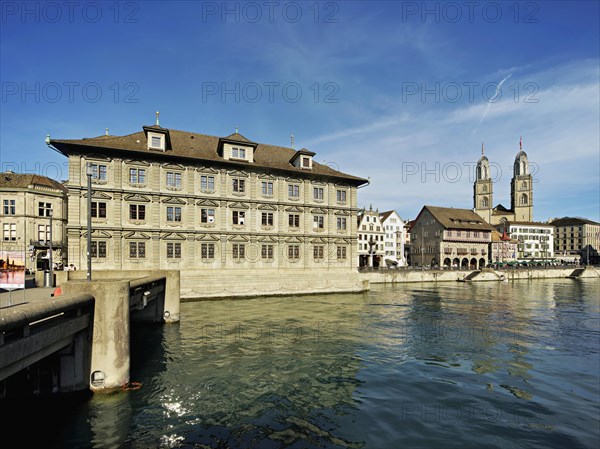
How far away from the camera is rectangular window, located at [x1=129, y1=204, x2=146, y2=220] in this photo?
3394 centimetres

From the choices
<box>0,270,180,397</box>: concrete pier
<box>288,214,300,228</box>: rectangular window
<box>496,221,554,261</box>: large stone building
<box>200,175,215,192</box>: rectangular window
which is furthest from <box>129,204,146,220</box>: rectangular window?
<box>496,221,554,261</box>: large stone building

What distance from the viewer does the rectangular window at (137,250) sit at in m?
33.8

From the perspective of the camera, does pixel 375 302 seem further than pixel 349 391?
Yes

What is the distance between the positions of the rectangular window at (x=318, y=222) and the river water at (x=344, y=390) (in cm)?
1909

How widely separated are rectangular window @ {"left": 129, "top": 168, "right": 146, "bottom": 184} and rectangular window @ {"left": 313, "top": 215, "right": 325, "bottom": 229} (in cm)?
1904

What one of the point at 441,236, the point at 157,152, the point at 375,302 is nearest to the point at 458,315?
the point at 375,302

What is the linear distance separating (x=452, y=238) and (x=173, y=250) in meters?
68.6

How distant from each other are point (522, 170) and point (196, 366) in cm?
16565

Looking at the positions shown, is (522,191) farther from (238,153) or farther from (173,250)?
(173,250)

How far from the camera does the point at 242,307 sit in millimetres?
30125

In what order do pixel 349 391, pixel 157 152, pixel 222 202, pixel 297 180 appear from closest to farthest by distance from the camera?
1. pixel 349 391
2. pixel 157 152
3. pixel 222 202
4. pixel 297 180

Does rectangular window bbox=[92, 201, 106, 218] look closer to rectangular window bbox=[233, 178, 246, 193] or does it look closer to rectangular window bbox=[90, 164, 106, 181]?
rectangular window bbox=[90, 164, 106, 181]

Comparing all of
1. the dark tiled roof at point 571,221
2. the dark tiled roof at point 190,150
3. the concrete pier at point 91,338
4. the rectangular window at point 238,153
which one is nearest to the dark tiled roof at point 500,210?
the dark tiled roof at point 571,221

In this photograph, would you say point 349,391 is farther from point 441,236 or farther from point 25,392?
point 441,236
